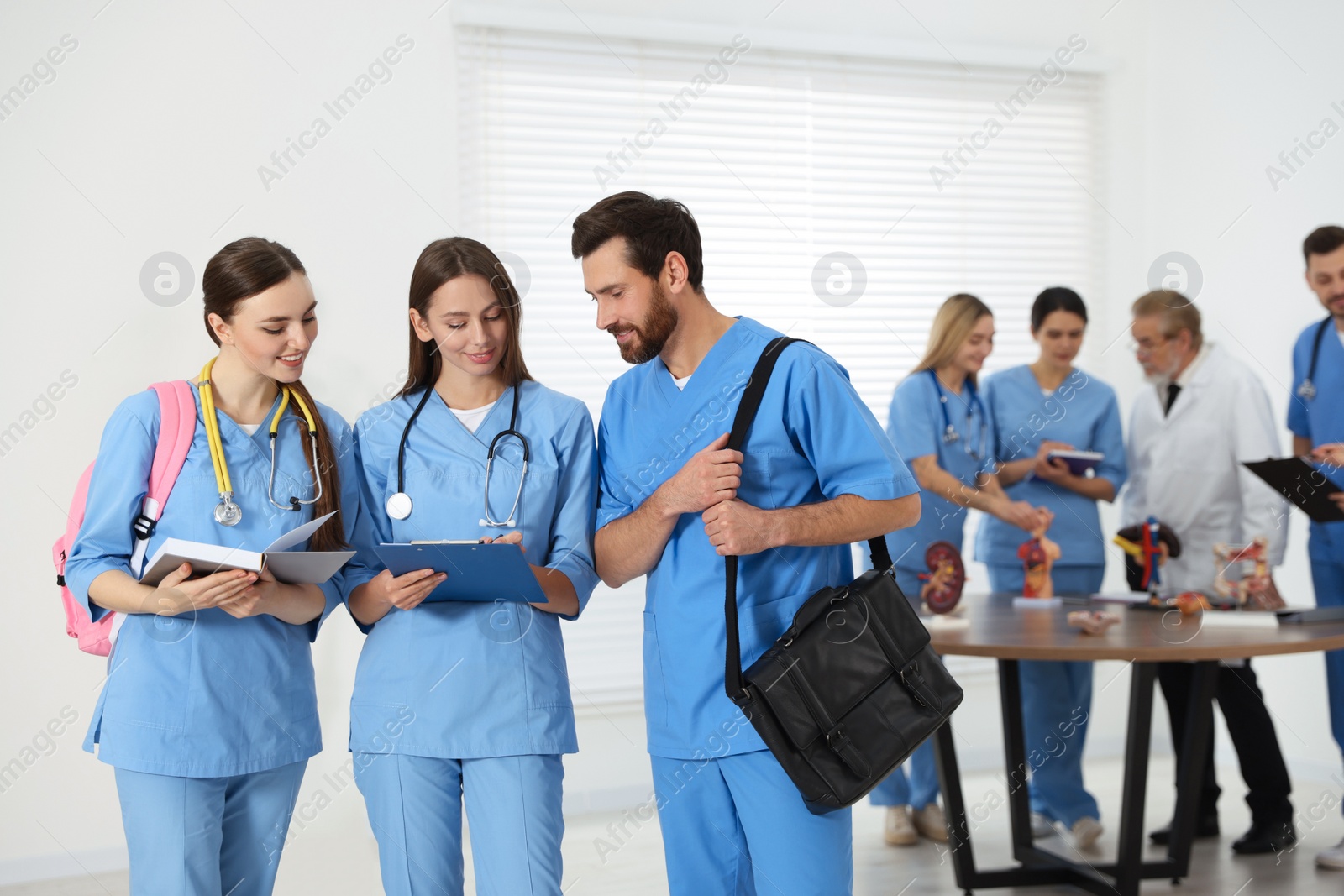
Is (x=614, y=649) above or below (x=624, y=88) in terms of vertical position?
below

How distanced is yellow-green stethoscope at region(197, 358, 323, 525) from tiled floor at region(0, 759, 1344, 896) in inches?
76.4

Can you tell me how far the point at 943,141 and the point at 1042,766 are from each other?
8.49 feet

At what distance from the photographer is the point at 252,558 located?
1683 millimetres

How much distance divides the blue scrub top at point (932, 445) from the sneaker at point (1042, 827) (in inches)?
36.8

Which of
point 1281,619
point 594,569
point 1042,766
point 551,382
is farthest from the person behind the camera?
point 551,382

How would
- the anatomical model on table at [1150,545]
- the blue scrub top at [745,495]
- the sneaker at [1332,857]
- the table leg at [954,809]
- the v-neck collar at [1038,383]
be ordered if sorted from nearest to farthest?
the blue scrub top at [745,495], the table leg at [954,809], the sneaker at [1332,857], the anatomical model on table at [1150,545], the v-neck collar at [1038,383]

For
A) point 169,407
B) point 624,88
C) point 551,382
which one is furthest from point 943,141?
point 169,407

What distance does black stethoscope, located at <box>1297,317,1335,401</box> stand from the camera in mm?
3419

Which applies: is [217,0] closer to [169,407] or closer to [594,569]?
[169,407]

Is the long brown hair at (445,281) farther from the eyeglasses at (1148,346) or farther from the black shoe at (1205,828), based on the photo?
the black shoe at (1205,828)

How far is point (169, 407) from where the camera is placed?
1858 millimetres

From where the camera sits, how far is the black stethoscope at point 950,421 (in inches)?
141

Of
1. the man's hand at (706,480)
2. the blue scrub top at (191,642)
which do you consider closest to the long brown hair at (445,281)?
the blue scrub top at (191,642)

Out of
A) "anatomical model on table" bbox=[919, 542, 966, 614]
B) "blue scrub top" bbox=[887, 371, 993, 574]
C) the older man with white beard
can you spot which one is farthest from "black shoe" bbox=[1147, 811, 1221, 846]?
"anatomical model on table" bbox=[919, 542, 966, 614]
